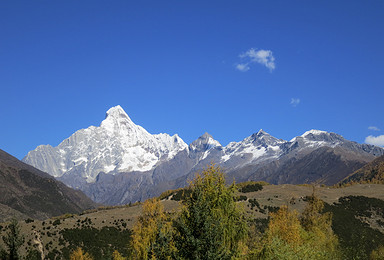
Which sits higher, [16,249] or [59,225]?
[59,225]

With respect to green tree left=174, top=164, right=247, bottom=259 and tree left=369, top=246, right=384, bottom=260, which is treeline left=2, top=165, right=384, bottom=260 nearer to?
green tree left=174, top=164, right=247, bottom=259

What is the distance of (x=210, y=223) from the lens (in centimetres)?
2695

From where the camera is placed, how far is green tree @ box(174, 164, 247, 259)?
25766mm

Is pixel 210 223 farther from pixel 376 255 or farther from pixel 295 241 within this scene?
pixel 376 255

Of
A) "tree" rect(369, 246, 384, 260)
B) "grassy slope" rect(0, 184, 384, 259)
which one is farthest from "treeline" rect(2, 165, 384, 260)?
"grassy slope" rect(0, 184, 384, 259)

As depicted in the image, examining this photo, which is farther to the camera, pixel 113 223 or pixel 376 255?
pixel 113 223

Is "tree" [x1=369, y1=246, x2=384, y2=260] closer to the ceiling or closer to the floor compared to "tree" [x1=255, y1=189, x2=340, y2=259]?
closer to the floor

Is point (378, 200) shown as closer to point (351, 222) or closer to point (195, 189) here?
point (351, 222)

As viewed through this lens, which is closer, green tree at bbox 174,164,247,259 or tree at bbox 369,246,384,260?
green tree at bbox 174,164,247,259

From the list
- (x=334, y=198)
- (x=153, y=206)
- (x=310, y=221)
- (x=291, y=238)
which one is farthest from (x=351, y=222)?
(x=153, y=206)

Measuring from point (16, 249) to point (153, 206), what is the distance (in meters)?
20.6

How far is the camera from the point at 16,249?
5028cm

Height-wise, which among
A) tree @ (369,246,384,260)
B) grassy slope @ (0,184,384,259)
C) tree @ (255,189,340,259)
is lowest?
tree @ (369,246,384,260)

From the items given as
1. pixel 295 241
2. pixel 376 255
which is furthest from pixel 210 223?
pixel 376 255
